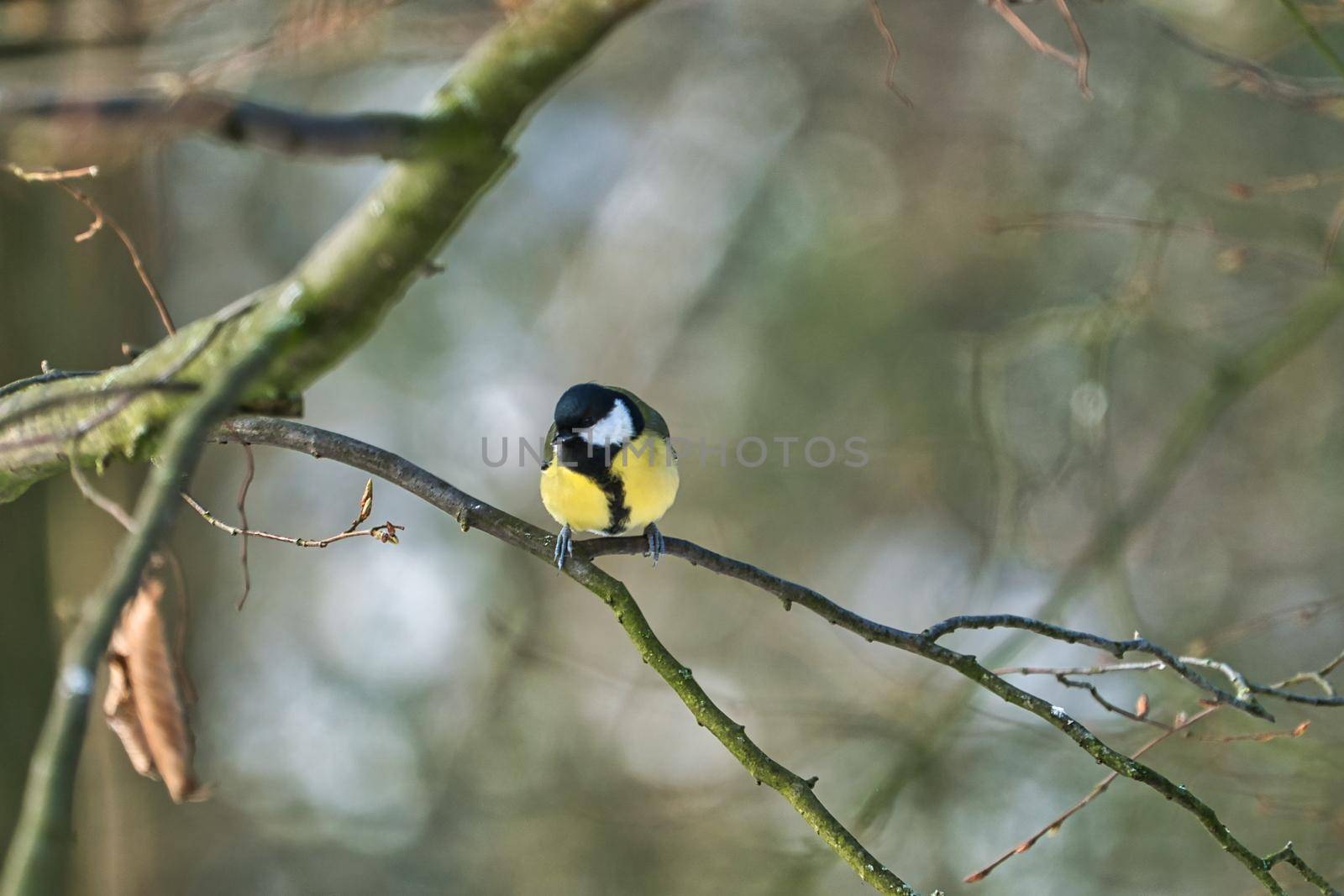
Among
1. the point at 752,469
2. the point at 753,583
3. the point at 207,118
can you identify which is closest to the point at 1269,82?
the point at 753,583

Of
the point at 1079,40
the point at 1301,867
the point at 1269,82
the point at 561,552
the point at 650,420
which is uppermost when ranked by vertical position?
the point at 1269,82

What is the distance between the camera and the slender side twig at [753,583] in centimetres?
164

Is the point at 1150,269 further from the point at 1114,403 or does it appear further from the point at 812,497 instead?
the point at 812,497

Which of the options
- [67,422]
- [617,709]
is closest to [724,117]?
[617,709]

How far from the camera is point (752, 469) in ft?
18.2

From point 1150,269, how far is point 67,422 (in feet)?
11.5

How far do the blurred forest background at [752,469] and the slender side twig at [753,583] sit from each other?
1.83 m

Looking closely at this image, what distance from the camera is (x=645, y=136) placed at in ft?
20.4

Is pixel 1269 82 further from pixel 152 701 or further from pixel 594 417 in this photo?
pixel 152 701

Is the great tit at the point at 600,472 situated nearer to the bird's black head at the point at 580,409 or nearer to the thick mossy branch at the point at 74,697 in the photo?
the bird's black head at the point at 580,409

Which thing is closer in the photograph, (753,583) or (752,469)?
(753,583)

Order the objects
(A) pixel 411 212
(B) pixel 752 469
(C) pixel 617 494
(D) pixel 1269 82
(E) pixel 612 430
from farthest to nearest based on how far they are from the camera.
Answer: (B) pixel 752 469, (E) pixel 612 430, (C) pixel 617 494, (D) pixel 1269 82, (A) pixel 411 212

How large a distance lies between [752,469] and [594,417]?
2.97m

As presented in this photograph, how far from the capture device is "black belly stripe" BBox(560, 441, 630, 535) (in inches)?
101
